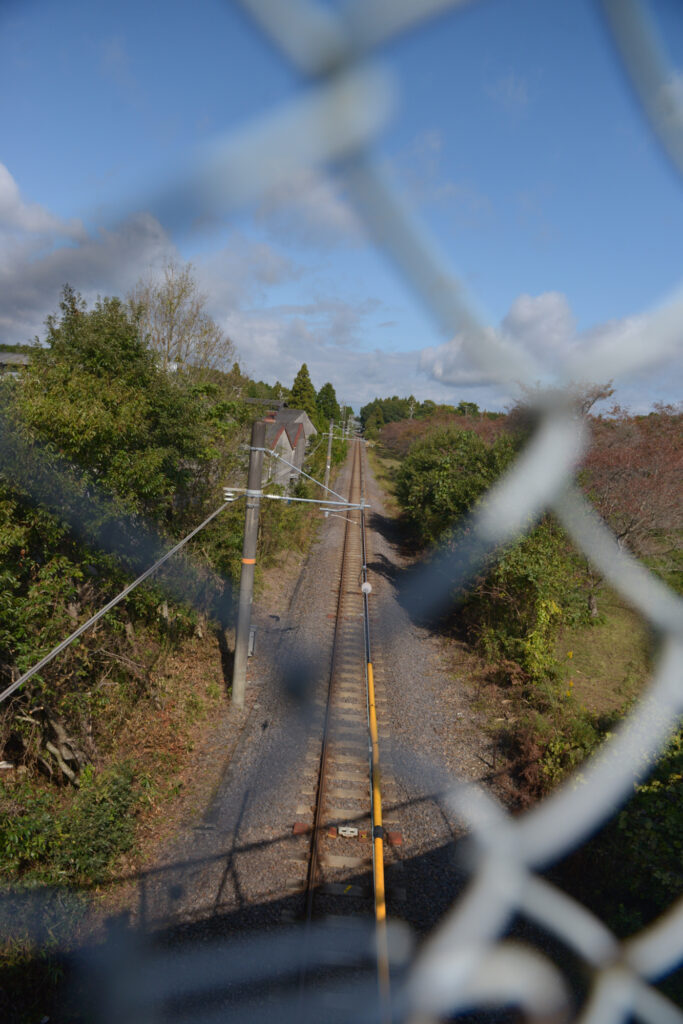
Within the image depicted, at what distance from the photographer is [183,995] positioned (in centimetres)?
399

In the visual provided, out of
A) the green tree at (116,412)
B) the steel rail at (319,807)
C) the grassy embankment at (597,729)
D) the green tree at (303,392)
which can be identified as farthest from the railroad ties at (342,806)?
the green tree at (303,392)

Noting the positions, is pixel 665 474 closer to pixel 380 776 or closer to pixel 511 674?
pixel 511 674

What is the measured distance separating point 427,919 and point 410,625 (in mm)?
7415

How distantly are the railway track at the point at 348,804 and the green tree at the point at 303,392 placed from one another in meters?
44.5

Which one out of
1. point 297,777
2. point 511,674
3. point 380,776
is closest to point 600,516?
point 511,674

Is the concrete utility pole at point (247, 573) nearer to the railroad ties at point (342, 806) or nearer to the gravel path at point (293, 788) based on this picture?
the gravel path at point (293, 788)

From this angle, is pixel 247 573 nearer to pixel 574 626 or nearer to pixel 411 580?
pixel 574 626

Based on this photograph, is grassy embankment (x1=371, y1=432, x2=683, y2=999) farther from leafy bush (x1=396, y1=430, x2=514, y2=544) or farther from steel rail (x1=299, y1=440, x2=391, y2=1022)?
leafy bush (x1=396, y1=430, x2=514, y2=544)

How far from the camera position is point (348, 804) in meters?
6.14

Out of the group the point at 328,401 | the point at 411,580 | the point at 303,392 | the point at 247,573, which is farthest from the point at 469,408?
the point at 328,401

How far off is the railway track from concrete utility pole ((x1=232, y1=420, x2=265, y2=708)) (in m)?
1.27

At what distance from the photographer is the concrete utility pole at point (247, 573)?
792cm

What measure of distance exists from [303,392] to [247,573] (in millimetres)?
46925

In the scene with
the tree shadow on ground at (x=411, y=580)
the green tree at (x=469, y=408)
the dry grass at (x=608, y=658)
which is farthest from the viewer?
the tree shadow on ground at (x=411, y=580)
